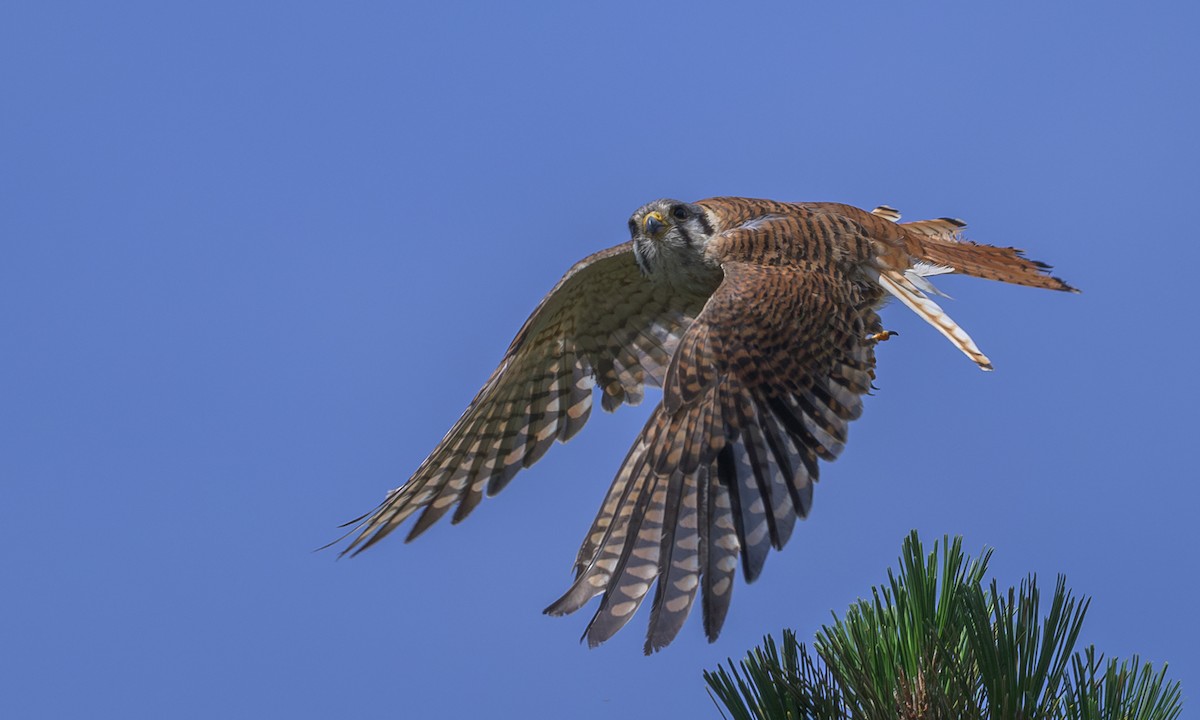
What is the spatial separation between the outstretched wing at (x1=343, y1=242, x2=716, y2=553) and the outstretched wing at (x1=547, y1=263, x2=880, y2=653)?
1.21 metres

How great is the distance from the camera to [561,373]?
6.36 meters

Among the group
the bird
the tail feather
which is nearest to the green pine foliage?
the bird

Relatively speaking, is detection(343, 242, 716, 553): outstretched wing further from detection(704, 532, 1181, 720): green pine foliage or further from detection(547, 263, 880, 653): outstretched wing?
detection(704, 532, 1181, 720): green pine foliage

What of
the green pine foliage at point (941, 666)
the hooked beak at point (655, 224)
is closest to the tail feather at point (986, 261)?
Result: the hooked beak at point (655, 224)

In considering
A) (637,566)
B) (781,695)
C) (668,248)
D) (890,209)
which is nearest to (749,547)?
(637,566)

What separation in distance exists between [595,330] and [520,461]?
75cm

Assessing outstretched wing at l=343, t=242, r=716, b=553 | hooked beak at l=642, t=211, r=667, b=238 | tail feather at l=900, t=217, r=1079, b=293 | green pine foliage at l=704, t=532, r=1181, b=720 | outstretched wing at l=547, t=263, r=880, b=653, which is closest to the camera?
green pine foliage at l=704, t=532, r=1181, b=720

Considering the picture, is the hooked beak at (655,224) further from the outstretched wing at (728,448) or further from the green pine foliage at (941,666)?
the green pine foliage at (941,666)

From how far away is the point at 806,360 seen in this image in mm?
4742

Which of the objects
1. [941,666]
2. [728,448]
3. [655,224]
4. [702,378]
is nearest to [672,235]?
[655,224]

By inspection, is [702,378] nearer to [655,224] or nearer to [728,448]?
[728,448]

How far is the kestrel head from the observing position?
5.75m

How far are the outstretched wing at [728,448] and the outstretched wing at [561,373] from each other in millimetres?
1215

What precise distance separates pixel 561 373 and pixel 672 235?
0.98 meters
